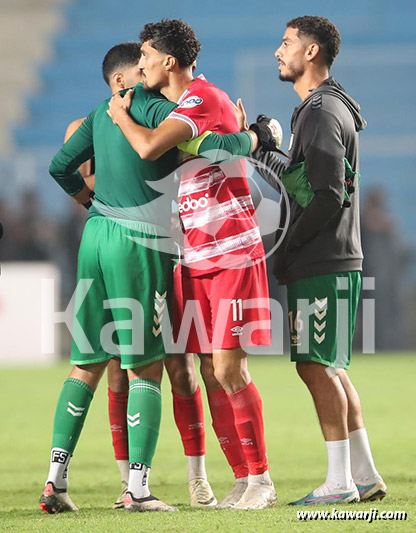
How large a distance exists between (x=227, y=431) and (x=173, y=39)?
1.61m

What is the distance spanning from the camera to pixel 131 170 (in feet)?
12.7

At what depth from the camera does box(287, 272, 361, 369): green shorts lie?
3961 mm

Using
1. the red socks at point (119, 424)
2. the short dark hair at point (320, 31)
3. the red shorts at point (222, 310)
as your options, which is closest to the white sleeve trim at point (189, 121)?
the red shorts at point (222, 310)

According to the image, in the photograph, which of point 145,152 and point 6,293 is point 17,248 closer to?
point 6,293

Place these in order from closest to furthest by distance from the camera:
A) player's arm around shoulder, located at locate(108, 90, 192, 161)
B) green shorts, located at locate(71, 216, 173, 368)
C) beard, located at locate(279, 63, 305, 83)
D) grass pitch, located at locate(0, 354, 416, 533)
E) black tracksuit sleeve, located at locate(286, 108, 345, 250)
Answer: grass pitch, located at locate(0, 354, 416, 533), player's arm around shoulder, located at locate(108, 90, 192, 161), green shorts, located at locate(71, 216, 173, 368), black tracksuit sleeve, located at locate(286, 108, 345, 250), beard, located at locate(279, 63, 305, 83)

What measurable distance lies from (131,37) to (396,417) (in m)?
14.3

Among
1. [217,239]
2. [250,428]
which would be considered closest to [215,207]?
[217,239]

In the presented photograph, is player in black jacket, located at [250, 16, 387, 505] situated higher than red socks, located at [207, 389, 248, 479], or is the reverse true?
player in black jacket, located at [250, 16, 387, 505]

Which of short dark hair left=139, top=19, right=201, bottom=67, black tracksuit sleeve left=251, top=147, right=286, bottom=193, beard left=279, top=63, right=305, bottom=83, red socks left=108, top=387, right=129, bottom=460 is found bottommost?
red socks left=108, top=387, right=129, bottom=460

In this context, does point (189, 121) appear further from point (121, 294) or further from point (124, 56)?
point (124, 56)

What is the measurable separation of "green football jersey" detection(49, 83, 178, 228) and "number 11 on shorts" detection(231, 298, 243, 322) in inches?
17.1

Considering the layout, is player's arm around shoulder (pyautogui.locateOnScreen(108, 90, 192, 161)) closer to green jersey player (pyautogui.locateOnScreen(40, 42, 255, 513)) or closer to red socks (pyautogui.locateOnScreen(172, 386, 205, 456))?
green jersey player (pyautogui.locateOnScreen(40, 42, 255, 513))

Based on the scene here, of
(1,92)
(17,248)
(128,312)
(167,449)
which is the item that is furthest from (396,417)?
(1,92)

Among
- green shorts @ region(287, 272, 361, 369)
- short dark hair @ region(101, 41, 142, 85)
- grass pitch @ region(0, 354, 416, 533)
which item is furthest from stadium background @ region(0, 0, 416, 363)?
green shorts @ region(287, 272, 361, 369)
